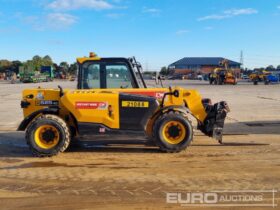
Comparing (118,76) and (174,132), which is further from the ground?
(118,76)

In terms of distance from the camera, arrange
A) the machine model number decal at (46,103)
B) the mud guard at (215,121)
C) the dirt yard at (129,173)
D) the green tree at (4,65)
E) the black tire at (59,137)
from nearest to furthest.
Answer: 1. the dirt yard at (129,173)
2. the black tire at (59,137)
3. the mud guard at (215,121)
4. the machine model number decal at (46,103)
5. the green tree at (4,65)

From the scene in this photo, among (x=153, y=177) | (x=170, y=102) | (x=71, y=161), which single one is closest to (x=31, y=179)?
(x=71, y=161)

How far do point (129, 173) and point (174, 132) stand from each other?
185cm

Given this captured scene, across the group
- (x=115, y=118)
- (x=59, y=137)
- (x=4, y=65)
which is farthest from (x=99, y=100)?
(x=4, y=65)

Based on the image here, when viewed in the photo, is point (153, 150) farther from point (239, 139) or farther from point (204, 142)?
point (239, 139)

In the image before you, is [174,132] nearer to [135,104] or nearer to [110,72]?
[135,104]

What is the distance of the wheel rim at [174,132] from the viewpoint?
8.10 meters

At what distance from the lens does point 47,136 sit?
810 cm

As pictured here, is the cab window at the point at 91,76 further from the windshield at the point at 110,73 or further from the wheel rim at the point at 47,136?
the wheel rim at the point at 47,136

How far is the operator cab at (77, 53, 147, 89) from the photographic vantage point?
8.62m

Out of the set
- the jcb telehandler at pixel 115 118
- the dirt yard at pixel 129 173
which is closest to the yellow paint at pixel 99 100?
the jcb telehandler at pixel 115 118

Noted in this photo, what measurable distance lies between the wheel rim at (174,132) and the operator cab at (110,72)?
1185 millimetres

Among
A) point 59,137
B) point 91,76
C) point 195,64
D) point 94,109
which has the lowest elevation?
point 59,137

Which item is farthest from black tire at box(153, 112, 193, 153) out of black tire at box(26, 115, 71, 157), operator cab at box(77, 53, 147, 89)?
black tire at box(26, 115, 71, 157)
